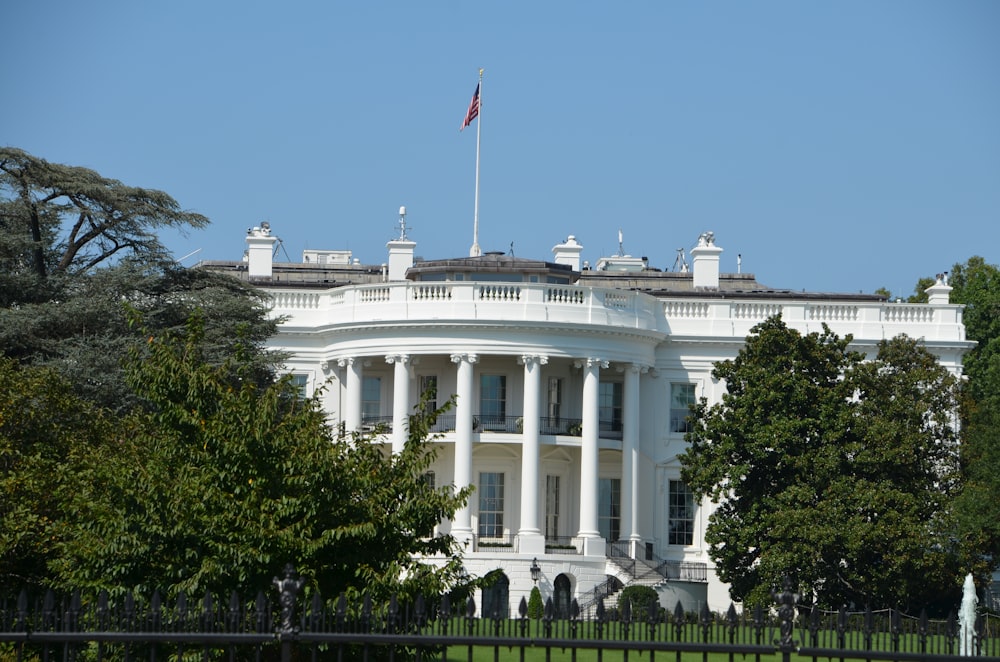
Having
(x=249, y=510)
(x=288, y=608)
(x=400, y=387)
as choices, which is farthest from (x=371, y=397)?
(x=288, y=608)

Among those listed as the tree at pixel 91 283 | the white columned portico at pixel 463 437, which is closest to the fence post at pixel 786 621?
the tree at pixel 91 283

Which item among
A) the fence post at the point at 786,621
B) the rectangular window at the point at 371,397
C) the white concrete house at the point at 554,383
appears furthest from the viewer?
the rectangular window at the point at 371,397

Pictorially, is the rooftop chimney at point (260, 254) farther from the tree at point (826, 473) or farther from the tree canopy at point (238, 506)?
the tree canopy at point (238, 506)

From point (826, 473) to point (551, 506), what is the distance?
12693 mm

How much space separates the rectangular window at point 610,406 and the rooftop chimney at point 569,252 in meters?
13.1

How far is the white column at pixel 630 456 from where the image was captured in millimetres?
57375

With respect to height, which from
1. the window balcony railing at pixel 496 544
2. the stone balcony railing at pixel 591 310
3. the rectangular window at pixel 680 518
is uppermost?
the stone balcony railing at pixel 591 310

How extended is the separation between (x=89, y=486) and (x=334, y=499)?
177 inches

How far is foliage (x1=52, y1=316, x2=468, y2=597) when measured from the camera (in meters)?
23.1

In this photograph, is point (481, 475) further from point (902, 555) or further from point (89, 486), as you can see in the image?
point (89, 486)

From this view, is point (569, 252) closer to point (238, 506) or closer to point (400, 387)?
point (400, 387)

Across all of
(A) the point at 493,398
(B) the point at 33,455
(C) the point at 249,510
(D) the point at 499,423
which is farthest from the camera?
(A) the point at 493,398

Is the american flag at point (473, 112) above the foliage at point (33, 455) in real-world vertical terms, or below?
above

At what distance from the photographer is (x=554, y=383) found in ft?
194
